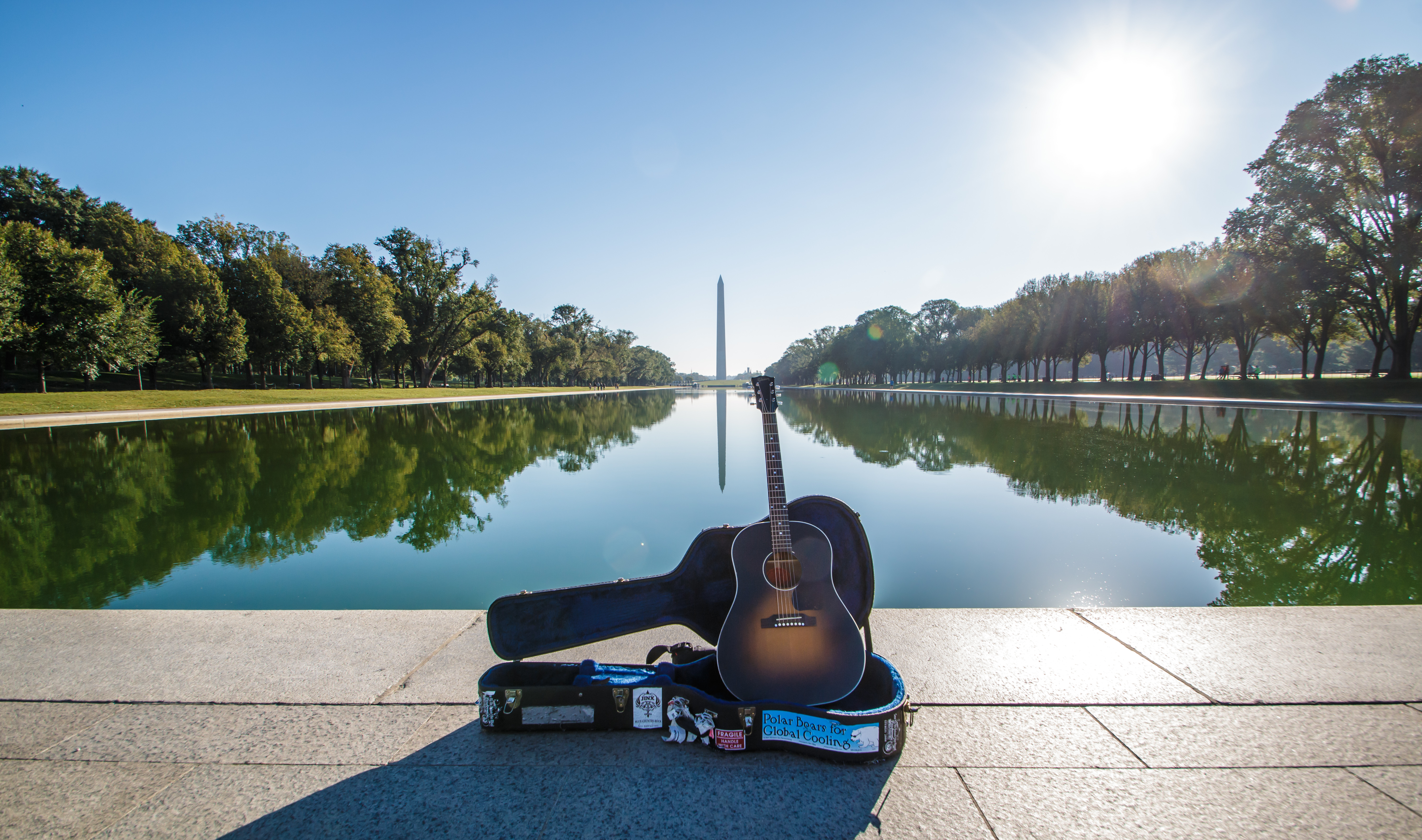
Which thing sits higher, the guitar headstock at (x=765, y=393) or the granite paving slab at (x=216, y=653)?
the guitar headstock at (x=765, y=393)

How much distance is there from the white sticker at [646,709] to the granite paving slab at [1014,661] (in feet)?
4.41

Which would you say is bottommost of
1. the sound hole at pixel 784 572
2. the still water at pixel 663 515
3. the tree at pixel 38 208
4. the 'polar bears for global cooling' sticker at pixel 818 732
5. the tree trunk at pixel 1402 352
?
the still water at pixel 663 515

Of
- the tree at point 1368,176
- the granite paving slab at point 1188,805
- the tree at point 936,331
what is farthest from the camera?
the tree at point 936,331

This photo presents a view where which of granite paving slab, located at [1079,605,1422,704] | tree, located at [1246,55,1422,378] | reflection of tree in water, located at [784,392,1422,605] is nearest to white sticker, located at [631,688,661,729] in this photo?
granite paving slab, located at [1079,605,1422,704]

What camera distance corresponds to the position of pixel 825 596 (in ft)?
8.93

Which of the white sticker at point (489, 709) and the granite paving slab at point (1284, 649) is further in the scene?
the granite paving slab at point (1284, 649)

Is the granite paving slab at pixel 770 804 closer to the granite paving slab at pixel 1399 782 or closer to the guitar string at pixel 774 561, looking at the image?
the guitar string at pixel 774 561

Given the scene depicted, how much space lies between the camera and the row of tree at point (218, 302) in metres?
29.8

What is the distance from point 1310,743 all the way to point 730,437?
53.2 ft

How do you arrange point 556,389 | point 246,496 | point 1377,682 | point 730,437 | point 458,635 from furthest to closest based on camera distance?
point 556,389
point 730,437
point 246,496
point 458,635
point 1377,682

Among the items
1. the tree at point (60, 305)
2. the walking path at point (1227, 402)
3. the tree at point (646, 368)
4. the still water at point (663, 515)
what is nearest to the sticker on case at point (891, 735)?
the still water at point (663, 515)

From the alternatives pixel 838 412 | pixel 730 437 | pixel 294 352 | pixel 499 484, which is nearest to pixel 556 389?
pixel 294 352

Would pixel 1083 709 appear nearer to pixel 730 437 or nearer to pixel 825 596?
pixel 825 596

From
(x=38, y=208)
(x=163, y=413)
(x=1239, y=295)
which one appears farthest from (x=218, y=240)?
(x=1239, y=295)
